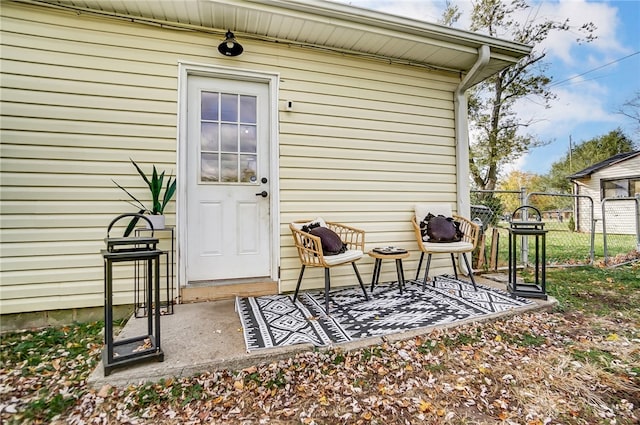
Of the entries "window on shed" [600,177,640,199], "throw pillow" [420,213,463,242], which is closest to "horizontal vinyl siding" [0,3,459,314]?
"throw pillow" [420,213,463,242]

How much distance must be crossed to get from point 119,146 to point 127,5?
1.20 metres

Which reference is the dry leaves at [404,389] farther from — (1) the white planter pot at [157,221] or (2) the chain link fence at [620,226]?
(2) the chain link fence at [620,226]

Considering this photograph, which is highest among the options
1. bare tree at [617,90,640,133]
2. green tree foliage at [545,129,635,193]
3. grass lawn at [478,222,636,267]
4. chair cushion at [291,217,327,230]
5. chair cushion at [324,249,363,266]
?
bare tree at [617,90,640,133]

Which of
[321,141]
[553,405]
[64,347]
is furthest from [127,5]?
[553,405]

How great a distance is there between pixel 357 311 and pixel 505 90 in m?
8.16

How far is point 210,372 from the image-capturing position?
1648mm

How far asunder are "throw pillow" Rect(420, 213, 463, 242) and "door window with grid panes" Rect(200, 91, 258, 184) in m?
2.00

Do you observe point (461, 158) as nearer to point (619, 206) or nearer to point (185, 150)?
point (185, 150)

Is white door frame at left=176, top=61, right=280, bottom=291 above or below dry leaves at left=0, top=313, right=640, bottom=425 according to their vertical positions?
above

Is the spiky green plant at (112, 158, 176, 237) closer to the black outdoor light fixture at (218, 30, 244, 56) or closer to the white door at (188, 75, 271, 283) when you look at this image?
the white door at (188, 75, 271, 283)

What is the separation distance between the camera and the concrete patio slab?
1.58 metres

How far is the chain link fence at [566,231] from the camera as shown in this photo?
4.02 metres

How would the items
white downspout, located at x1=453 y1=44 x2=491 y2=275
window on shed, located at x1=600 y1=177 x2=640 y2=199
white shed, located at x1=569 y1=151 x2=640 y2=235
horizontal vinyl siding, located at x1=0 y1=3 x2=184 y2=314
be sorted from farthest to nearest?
window on shed, located at x1=600 y1=177 x2=640 y2=199 → white shed, located at x1=569 y1=151 x2=640 y2=235 → white downspout, located at x1=453 y1=44 x2=491 y2=275 → horizontal vinyl siding, located at x1=0 y1=3 x2=184 y2=314

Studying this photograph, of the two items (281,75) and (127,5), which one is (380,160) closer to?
(281,75)
